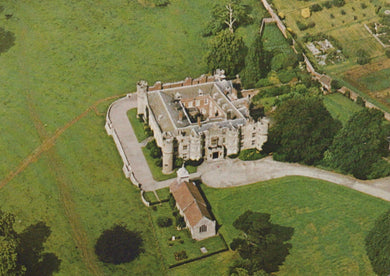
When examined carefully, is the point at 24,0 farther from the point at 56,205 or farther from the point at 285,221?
the point at 285,221

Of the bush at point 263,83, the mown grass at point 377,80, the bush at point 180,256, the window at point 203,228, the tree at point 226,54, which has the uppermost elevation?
the tree at point 226,54

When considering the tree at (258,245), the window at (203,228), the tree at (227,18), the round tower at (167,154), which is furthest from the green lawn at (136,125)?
the tree at (227,18)

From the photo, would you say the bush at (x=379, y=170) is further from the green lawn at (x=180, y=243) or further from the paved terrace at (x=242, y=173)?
the green lawn at (x=180, y=243)

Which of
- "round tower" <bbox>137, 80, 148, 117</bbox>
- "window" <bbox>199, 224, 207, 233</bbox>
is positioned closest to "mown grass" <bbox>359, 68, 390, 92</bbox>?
"round tower" <bbox>137, 80, 148, 117</bbox>

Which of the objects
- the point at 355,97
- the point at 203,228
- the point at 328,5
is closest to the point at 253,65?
the point at 355,97

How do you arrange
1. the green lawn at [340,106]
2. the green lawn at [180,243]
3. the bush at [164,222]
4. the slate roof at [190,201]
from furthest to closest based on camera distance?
1. the green lawn at [340,106]
2. the bush at [164,222]
3. the slate roof at [190,201]
4. the green lawn at [180,243]

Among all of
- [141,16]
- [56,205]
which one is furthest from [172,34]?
[56,205]

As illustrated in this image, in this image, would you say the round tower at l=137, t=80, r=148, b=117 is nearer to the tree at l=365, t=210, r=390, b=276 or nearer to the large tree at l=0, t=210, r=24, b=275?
the large tree at l=0, t=210, r=24, b=275
